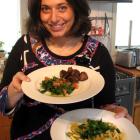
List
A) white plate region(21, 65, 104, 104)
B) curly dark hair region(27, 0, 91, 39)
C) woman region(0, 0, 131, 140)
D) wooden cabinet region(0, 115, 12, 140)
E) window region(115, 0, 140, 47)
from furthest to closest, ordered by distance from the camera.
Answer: window region(115, 0, 140, 47) → wooden cabinet region(0, 115, 12, 140) → curly dark hair region(27, 0, 91, 39) → woman region(0, 0, 131, 140) → white plate region(21, 65, 104, 104)

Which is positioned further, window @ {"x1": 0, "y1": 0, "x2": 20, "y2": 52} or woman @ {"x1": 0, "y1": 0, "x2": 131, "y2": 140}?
window @ {"x1": 0, "y1": 0, "x2": 20, "y2": 52}

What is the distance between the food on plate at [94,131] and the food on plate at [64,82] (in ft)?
0.46

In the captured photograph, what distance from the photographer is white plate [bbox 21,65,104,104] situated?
0.91m

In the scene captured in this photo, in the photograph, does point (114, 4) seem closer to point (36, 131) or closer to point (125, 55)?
point (125, 55)

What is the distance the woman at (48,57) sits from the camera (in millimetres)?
1130

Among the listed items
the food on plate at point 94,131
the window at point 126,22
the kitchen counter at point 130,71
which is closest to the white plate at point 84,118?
the food on plate at point 94,131

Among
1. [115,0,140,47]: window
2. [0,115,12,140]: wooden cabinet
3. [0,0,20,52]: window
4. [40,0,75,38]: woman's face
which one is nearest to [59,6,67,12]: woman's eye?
[40,0,75,38]: woman's face

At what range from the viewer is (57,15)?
1.12m

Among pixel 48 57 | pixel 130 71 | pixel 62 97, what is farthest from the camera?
pixel 130 71

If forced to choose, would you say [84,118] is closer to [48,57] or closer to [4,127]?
[48,57]

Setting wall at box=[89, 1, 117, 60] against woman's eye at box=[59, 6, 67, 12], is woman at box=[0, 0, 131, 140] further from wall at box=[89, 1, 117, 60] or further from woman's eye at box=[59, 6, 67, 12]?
wall at box=[89, 1, 117, 60]

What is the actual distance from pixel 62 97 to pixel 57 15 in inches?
14.4

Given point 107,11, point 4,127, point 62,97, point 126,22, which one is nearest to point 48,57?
point 62,97

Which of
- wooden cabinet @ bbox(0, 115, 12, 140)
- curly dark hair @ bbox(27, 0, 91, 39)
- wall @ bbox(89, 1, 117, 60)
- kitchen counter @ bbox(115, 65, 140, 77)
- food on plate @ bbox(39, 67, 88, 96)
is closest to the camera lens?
food on plate @ bbox(39, 67, 88, 96)
